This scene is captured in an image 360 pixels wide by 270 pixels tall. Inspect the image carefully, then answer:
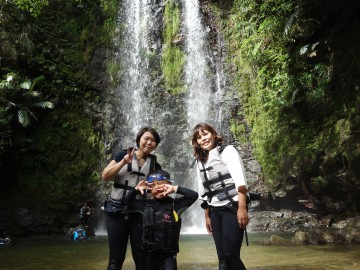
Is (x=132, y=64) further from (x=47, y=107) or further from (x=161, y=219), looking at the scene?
(x=161, y=219)

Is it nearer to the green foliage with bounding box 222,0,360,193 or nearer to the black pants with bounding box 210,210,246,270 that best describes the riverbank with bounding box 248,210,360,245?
the green foliage with bounding box 222,0,360,193

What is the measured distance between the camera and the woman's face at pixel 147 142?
3.39 meters

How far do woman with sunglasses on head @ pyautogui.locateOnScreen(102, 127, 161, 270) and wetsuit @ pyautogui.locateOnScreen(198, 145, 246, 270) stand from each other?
0.55 meters

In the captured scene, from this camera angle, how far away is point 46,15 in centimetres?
1630

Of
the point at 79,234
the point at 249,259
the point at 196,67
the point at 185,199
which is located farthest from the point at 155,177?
the point at 196,67

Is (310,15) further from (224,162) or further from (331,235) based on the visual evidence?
(224,162)

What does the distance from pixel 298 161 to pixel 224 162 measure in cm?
816

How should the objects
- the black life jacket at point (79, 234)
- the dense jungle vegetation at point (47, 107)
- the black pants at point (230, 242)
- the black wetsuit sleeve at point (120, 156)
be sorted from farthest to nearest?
the dense jungle vegetation at point (47, 107) < the black life jacket at point (79, 234) < the black wetsuit sleeve at point (120, 156) < the black pants at point (230, 242)

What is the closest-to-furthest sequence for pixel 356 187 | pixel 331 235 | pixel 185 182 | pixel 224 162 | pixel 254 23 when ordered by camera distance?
pixel 224 162
pixel 331 235
pixel 356 187
pixel 254 23
pixel 185 182

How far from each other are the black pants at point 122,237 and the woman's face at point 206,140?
2.79ft

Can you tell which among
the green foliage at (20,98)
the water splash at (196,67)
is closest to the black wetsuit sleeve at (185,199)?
the green foliage at (20,98)

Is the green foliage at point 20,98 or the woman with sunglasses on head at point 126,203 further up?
the green foliage at point 20,98

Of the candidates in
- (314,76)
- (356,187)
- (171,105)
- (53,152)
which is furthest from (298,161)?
(53,152)

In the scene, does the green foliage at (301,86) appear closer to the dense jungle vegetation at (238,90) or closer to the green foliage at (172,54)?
the dense jungle vegetation at (238,90)
